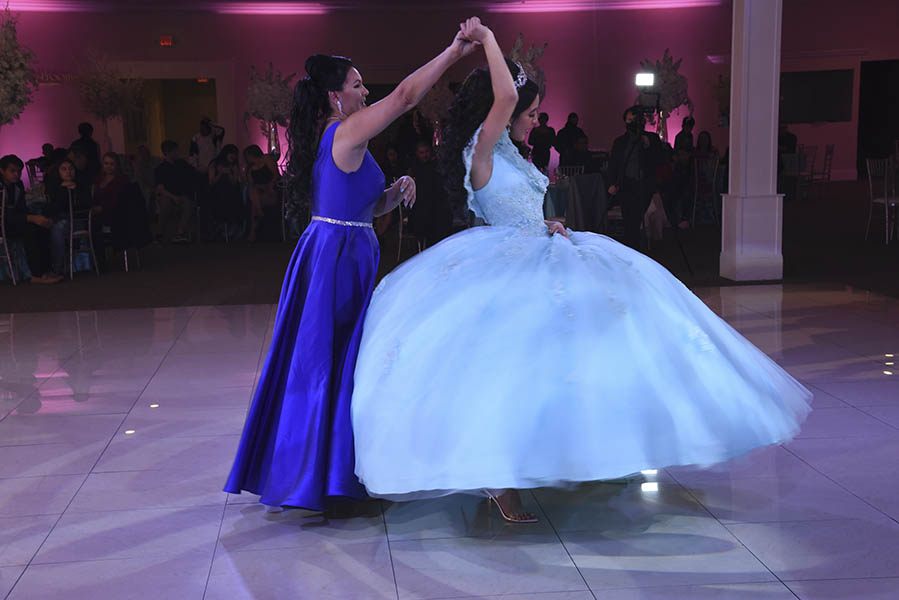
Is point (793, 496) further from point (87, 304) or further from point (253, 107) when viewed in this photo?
point (253, 107)

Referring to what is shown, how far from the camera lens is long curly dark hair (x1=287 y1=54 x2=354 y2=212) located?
9.94 feet

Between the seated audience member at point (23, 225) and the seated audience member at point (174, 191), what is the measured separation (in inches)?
113

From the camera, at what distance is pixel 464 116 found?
2.94m

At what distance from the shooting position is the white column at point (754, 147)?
731cm

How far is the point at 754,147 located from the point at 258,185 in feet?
19.8

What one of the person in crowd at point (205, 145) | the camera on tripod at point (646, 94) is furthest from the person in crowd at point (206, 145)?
the camera on tripod at point (646, 94)

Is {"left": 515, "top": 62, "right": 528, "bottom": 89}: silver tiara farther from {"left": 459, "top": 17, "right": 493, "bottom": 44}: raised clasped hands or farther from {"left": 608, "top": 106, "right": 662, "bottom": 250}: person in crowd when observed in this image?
{"left": 608, "top": 106, "right": 662, "bottom": 250}: person in crowd

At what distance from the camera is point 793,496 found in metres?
3.19

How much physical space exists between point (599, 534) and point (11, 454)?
235 cm

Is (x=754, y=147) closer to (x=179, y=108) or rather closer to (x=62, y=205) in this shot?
(x=62, y=205)

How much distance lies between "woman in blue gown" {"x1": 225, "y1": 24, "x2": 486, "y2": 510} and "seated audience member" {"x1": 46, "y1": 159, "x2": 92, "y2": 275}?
6.03m

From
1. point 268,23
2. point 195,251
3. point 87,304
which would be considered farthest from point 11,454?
point 268,23

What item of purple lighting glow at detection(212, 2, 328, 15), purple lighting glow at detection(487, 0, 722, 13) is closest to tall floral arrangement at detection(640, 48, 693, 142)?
purple lighting glow at detection(487, 0, 722, 13)

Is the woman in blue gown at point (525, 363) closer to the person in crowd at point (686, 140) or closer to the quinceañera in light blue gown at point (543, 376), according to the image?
the quinceañera in light blue gown at point (543, 376)
